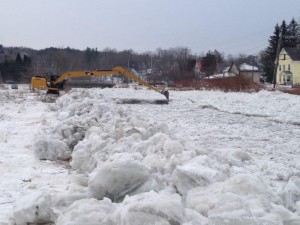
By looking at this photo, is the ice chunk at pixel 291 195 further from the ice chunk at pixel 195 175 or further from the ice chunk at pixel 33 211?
the ice chunk at pixel 33 211

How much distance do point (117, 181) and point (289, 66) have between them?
64643mm

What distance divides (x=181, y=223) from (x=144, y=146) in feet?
9.97

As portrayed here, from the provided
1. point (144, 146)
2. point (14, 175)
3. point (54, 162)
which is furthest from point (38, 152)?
point (144, 146)

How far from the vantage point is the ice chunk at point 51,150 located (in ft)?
24.8

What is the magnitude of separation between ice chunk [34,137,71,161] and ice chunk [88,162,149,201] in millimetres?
3426

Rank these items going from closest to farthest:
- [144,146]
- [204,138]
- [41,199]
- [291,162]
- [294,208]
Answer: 1. [294,208]
2. [41,199]
3. [144,146]
4. [291,162]
5. [204,138]

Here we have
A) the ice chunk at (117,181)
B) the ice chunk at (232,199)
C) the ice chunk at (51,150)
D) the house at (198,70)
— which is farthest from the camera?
the house at (198,70)

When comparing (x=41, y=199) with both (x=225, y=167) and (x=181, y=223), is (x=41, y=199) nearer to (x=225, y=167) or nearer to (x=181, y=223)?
(x=181, y=223)

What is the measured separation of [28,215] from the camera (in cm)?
407

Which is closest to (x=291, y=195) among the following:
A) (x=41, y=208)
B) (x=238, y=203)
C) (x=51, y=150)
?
(x=238, y=203)

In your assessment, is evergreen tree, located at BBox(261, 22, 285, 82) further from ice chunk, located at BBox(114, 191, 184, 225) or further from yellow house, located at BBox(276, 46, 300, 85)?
ice chunk, located at BBox(114, 191, 184, 225)

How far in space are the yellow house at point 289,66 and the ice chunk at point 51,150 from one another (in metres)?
56.9

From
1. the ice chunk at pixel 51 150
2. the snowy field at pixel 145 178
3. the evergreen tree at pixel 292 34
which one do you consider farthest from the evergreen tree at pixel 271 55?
the ice chunk at pixel 51 150

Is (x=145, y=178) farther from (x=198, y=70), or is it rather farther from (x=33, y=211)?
(x=198, y=70)
